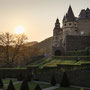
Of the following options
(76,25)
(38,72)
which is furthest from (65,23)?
(38,72)

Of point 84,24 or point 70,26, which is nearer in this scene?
point 84,24

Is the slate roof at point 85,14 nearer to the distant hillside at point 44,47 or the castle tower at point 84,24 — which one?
the castle tower at point 84,24

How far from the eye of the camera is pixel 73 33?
60.5 meters

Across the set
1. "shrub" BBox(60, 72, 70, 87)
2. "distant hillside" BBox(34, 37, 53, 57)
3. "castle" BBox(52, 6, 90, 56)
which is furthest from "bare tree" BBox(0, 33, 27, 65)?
"distant hillside" BBox(34, 37, 53, 57)

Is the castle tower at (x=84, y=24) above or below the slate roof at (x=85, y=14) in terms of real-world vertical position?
below

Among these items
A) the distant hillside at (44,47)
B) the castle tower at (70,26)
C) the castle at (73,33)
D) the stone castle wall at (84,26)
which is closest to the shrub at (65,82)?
the castle at (73,33)

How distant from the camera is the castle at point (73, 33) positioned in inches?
1916

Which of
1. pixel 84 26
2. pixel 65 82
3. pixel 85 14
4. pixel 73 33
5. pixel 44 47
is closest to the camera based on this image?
pixel 65 82

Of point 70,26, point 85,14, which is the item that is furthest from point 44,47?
point 85,14

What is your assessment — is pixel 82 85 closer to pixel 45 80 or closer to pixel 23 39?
pixel 45 80

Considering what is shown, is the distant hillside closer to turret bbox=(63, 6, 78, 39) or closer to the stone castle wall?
turret bbox=(63, 6, 78, 39)

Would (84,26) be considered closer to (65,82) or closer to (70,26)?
(70,26)

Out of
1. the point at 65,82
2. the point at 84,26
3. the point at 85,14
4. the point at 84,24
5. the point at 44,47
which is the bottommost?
the point at 65,82

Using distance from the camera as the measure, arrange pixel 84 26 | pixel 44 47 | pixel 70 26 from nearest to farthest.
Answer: pixel 84 26, pixel 70 26, pixel 44 47
